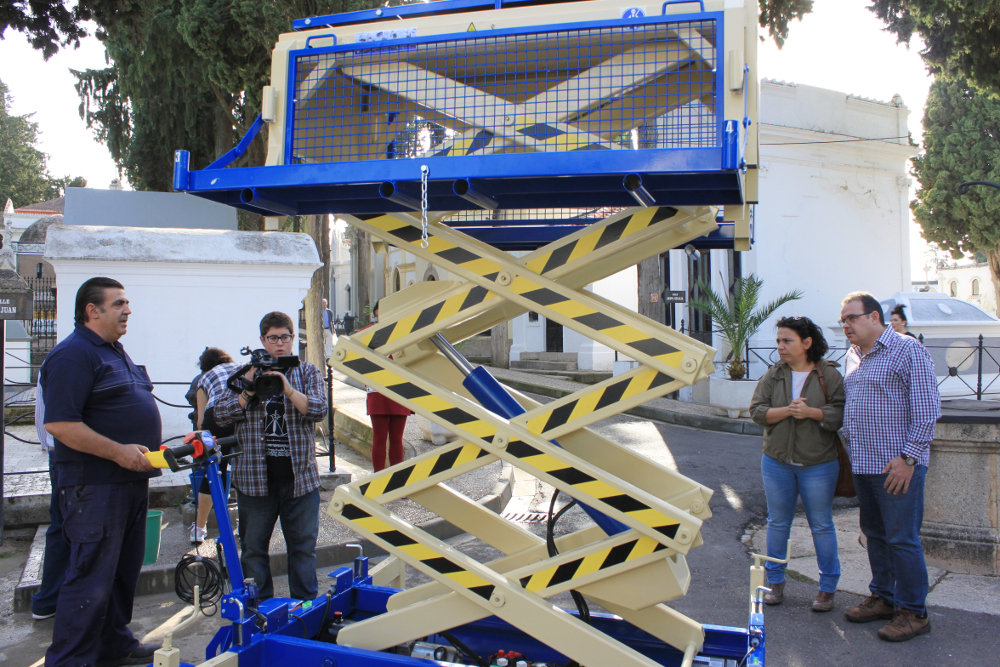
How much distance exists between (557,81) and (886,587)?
358 centimetres

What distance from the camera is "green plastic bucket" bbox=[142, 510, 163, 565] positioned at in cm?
477

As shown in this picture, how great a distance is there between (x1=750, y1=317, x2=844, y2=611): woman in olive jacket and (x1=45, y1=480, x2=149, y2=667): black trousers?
3.63m

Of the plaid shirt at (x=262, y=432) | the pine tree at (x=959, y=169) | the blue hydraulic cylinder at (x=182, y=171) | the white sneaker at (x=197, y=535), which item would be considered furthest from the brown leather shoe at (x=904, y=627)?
the pine tree at (x=959, y=169)

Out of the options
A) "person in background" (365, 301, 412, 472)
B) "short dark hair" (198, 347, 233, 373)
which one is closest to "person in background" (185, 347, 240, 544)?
"short dark hair" (198, 347, 233, 373)

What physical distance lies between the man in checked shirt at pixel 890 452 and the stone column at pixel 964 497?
43.9 inches

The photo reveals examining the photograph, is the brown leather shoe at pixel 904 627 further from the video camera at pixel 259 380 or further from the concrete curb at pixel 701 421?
the concrete curb at pixel 701 421

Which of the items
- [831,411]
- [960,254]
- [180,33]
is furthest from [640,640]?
[960,254]

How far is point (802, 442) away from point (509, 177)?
111 inches

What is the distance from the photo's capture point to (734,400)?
1248 centimetres

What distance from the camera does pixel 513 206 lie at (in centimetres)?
304

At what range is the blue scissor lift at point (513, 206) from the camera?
2689mm

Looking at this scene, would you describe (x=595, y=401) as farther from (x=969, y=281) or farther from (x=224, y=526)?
(x=969, y=281)

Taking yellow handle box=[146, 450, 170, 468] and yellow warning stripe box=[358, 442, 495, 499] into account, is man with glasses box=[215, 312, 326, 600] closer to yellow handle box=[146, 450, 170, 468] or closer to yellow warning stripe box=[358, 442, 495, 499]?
yellow handle box=[146, 450, 170, 468]

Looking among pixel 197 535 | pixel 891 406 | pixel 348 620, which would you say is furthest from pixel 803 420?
pixel 197 535
